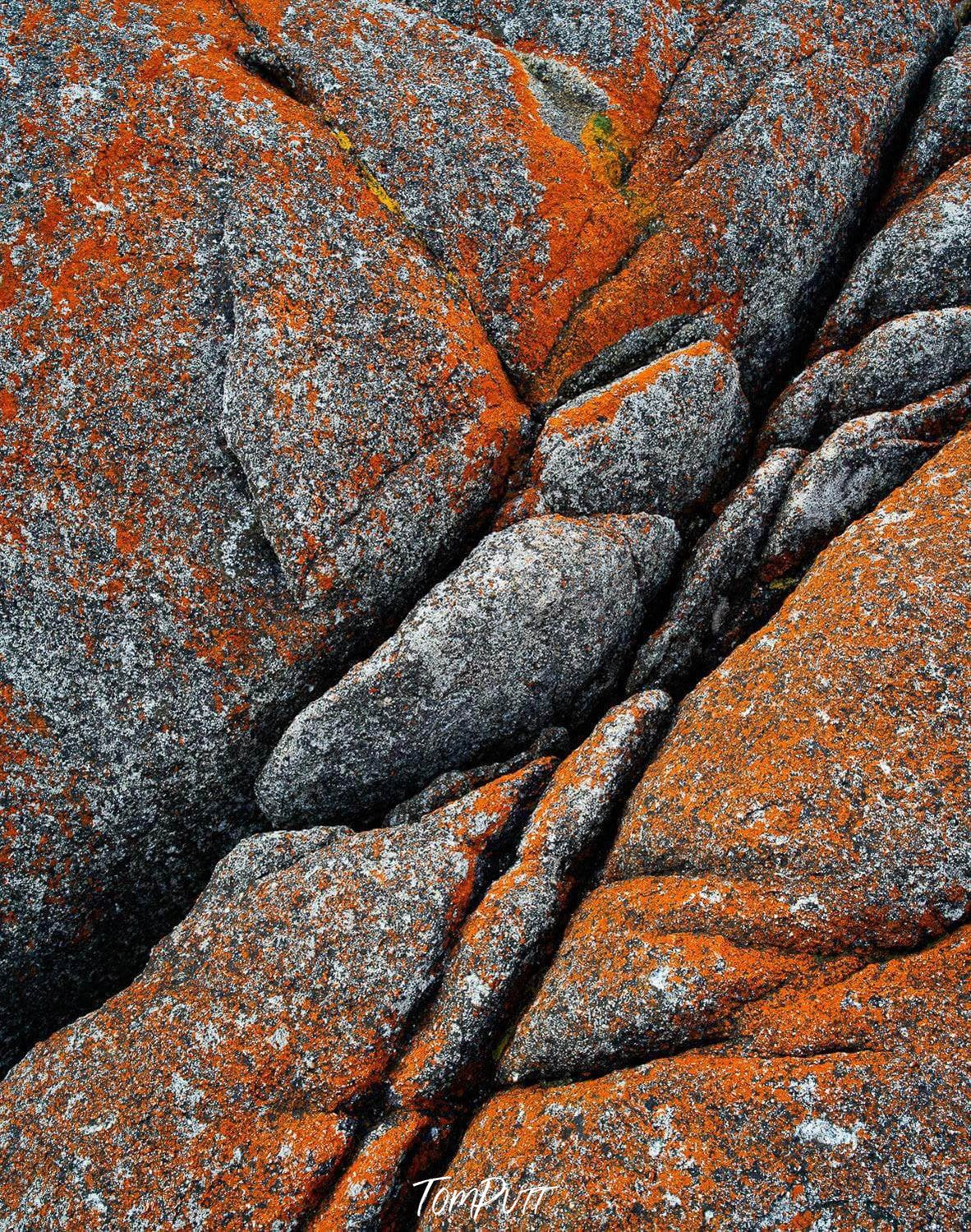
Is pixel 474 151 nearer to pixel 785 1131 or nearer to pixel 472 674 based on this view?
pixel 472 674

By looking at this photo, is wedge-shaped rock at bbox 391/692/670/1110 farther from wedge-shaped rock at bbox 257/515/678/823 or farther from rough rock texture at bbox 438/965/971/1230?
wedge-shaped rock at bbox 257/515/678/823

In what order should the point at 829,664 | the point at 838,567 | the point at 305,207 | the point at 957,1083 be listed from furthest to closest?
the point at 305,207, the point at 838,567, the point at 829,664, the point at 957,1083

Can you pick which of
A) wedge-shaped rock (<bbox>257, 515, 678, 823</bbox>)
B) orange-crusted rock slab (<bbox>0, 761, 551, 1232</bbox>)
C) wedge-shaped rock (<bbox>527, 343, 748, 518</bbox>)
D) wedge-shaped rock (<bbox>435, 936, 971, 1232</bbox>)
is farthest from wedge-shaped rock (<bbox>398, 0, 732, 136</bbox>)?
wedge-shaped rock (<bbox>435, 936, 971, 1232</bbox>)

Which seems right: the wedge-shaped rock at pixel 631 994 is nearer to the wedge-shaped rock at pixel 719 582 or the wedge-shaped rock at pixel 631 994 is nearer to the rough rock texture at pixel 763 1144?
the rough rock texture at pixel 763 1144

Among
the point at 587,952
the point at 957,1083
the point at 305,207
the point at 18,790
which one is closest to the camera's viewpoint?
the point at 957,1083

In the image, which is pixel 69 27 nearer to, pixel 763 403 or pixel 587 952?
pixel 763 403

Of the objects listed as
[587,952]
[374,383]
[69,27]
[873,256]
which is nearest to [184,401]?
[374,383]
